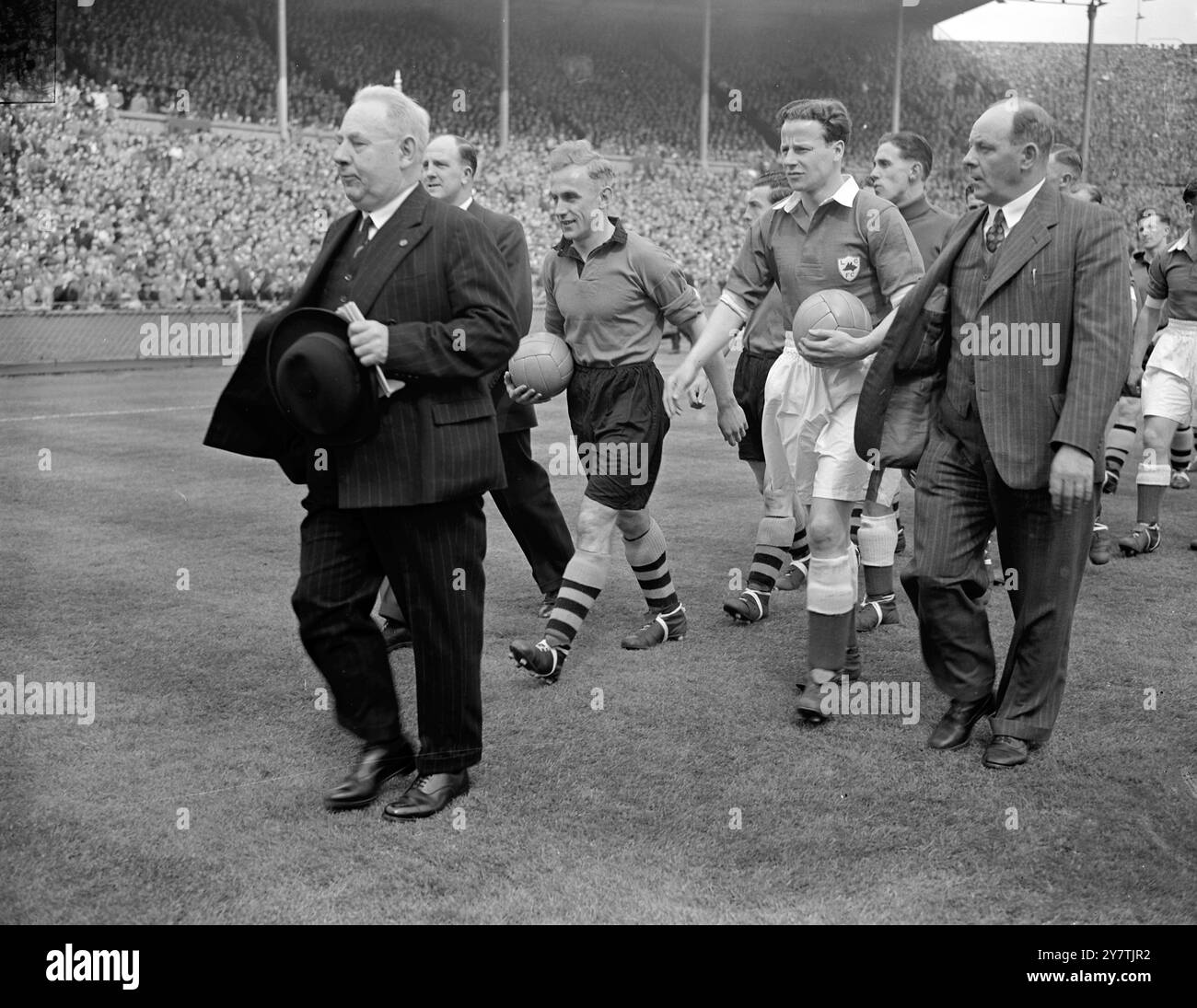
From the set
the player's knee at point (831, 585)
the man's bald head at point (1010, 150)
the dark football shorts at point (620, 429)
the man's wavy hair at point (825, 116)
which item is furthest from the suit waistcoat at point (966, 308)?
the dark football shorts at point (620, 429)

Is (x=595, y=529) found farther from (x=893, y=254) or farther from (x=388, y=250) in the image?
(x=388, y=250)

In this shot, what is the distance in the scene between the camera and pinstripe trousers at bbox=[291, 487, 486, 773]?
4.02m

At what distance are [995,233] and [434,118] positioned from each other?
115 ft

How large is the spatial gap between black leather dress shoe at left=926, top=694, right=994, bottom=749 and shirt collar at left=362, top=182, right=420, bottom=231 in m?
2.50

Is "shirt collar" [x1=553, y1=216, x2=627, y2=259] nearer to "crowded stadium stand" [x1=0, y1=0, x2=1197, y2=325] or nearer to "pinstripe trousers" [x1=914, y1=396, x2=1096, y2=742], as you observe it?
"pinstripe trousers" [x1=914, y1=396, x2=1096, y2=742]

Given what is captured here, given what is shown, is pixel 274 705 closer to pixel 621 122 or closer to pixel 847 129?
pixel 847 129

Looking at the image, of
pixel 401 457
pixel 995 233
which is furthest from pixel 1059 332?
pixel 401 457

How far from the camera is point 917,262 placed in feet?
17.3

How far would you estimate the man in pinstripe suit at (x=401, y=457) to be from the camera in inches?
152

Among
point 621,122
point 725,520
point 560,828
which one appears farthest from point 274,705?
point 621,122

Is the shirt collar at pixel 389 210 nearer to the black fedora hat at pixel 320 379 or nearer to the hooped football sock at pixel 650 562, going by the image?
the black fedora hat at pixel 320 379

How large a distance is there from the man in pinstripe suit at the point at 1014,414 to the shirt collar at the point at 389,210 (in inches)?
68.2

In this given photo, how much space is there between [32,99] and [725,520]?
5.69 metres

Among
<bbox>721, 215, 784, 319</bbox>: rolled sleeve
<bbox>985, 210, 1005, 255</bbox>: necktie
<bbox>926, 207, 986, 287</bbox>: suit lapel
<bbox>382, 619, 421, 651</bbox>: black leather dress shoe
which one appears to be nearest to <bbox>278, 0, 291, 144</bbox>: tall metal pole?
<bbox>382, 619, 421, 651</bbox>: black leather dress shoe
